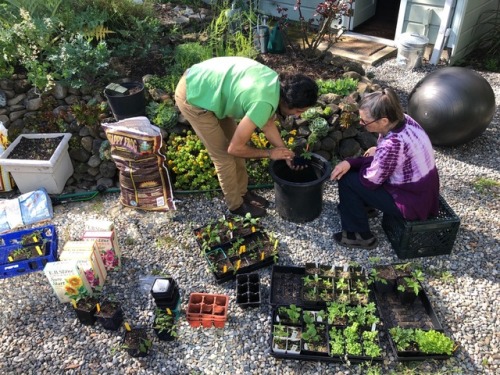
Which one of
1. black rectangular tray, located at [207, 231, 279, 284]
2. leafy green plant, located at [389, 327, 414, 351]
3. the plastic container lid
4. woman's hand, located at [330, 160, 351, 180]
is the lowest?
black rectangular tray, located at [207, 231, 279, 284]

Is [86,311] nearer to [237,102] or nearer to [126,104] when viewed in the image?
[237,102]

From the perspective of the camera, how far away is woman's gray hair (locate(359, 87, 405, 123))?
9.23 ft

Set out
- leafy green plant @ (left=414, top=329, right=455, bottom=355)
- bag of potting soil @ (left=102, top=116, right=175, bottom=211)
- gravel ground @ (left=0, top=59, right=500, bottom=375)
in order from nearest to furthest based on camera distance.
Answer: leafy green plant @ (left=414, top=329, right=455, bottom=355)
gravel ground @ (left=0, top=59, right=500, bottom=375)
bag of potting soil @ (left=102, top=116, right=175, bottom=211)

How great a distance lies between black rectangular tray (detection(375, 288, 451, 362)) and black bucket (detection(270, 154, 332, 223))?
37.4 inches

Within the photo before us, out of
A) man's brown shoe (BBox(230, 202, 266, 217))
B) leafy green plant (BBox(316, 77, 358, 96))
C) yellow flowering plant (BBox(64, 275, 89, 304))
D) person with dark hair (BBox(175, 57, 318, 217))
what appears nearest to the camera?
person with dark hair (BBox(175, 57, 318, 217))

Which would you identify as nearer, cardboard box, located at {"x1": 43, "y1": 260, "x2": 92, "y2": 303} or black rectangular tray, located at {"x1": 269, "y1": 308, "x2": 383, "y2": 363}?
black rectangular tray, located at {"x1": 269, "y1": 308, "x2": 383, "y2": 363}

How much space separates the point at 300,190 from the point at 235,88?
1.04m

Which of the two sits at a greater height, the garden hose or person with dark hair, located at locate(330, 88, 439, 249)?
person with dark hair, located at locate(330, 88, 439, 249)

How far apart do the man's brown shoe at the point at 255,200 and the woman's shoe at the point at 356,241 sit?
2.53ft

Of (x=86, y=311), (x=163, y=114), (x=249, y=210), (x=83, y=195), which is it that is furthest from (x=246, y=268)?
(x=83, y=195)

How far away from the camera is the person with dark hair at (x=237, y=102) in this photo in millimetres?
2871

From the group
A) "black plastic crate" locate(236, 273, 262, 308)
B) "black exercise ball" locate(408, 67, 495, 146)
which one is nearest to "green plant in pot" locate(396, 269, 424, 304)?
"black plastic crate" locate(236, 273, 262, 308)

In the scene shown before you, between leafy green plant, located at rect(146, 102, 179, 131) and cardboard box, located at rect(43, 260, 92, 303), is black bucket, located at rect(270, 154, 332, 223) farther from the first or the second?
cardboard box, located at rect(43, 260, 92, 303)

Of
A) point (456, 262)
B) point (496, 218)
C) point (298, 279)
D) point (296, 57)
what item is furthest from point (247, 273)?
point (296, 57)
